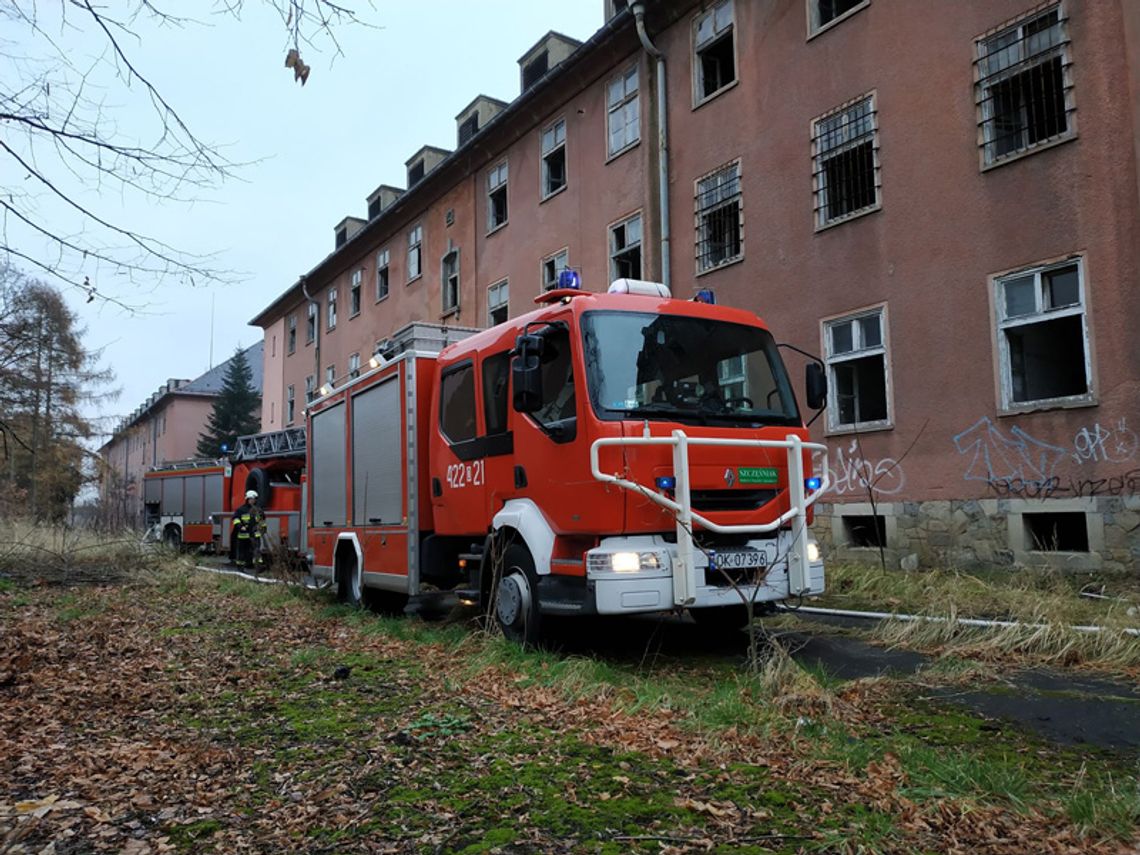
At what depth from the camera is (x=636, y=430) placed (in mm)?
6070

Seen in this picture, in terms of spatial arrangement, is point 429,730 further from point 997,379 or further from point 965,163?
point 965,163

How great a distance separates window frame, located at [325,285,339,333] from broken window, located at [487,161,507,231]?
11.1 meters

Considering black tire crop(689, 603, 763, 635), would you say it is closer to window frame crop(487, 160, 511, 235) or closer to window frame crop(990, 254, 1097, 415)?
window frame crop(990, 254, 1097, 415)

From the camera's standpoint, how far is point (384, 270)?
27.7 m

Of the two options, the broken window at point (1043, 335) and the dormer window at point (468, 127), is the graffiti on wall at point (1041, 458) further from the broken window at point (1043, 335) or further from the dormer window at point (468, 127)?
the dormer window at point (468, 127)

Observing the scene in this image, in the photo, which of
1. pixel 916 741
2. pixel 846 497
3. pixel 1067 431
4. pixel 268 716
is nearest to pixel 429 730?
pixel 268 716

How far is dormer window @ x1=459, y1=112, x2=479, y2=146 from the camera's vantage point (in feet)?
80.6

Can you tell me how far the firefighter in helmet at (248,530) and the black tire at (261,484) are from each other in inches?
4.7

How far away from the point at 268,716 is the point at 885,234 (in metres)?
10.4

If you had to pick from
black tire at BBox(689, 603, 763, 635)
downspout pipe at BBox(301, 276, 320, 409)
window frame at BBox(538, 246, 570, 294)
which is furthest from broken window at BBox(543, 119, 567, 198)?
downspout pipe at BBox(301, 276, 320, 409)

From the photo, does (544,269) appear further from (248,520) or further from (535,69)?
(248,520)

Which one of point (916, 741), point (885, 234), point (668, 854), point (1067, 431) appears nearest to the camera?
point (668, 854)

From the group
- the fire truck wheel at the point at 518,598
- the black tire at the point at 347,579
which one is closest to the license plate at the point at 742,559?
the fire truck wheel at the point at 518,598

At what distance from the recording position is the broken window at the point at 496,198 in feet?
70.9
